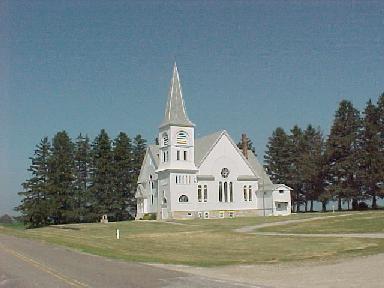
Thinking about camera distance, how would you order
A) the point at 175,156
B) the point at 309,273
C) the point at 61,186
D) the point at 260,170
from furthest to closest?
the point at 61,186 < the point at 260,170 < the point at 175,156 < the point at 309,273

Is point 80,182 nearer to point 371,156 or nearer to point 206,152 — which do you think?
point 206,152

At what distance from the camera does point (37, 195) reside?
3088 inches

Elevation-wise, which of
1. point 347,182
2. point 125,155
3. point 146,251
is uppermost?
point 125,155

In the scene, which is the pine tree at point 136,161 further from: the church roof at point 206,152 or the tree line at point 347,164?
the tree line at point 347,164

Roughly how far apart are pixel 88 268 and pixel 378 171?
6402 cm

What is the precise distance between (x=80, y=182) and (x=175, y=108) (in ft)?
73.5

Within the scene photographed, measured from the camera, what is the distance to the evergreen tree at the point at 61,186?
77.4 metres

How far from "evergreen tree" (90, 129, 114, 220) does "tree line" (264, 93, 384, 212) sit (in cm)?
3237

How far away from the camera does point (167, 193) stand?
67.5m

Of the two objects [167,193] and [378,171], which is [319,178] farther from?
[167,193]

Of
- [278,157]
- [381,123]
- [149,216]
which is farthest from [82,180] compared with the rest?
[381,123]

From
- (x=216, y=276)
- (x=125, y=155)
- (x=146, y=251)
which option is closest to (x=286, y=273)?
(x=216, y=276)

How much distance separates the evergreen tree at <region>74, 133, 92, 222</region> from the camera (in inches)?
3123

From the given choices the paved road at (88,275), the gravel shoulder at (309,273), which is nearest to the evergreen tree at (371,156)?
the gravel shoulder at (309,273)
